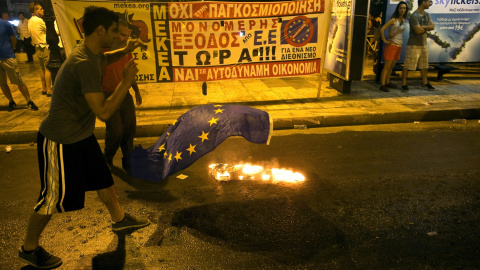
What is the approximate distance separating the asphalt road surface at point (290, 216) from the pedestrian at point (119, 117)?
1.20 feet

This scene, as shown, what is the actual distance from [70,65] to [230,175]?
2.61 m

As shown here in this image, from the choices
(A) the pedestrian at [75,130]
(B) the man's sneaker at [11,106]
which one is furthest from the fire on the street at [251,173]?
(B) the man's sneaker at [11,106]

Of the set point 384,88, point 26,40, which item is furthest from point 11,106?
point 384,88

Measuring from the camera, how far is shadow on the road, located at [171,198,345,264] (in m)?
3.42

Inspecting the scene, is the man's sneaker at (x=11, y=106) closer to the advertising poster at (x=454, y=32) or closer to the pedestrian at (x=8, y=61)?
the pedestrian at (x=8, y=61)

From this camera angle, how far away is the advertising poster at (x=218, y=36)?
721 centimetres

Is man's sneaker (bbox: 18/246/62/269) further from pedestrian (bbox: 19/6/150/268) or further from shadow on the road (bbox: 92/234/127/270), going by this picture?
shadow on the road (bbox: 92/234/127/270)

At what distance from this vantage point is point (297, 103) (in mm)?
7883

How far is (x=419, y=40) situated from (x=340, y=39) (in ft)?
6.00

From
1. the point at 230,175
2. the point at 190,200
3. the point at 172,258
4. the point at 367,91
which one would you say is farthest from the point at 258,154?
the point at 367,91

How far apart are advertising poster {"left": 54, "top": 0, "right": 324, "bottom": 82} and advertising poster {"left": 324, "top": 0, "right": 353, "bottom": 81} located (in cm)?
57

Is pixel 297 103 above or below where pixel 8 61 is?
below

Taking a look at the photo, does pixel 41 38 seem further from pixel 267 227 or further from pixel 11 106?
pixel 267 227

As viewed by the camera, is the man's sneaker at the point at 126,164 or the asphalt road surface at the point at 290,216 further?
the man's sneaker at the point at 126,164
